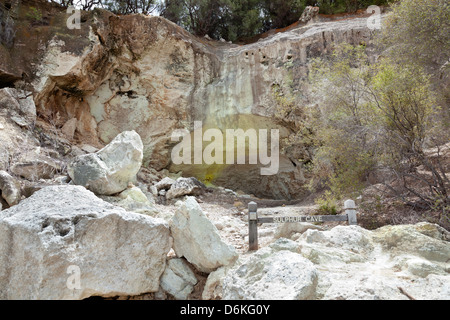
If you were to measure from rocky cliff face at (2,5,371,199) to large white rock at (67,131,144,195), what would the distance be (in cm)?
451

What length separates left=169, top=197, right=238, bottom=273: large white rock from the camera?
14.0 ft

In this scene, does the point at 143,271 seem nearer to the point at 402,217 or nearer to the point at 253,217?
the point at 253,217

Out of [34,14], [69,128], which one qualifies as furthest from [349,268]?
[34,14]

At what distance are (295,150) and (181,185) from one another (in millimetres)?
4929

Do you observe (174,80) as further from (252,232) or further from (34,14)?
(252,232)

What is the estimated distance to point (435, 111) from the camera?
21.0ft

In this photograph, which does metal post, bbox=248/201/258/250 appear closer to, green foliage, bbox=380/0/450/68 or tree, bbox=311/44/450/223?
tree, bbox=311/44/450/223

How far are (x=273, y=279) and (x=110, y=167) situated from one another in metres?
5.39

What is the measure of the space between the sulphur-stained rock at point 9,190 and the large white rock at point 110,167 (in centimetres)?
110

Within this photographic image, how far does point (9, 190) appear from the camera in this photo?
645 centimetres

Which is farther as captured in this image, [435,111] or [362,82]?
[362,82]
